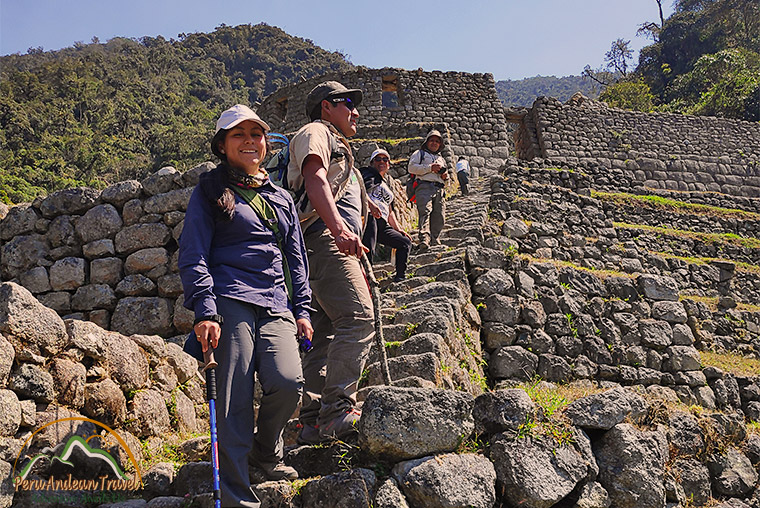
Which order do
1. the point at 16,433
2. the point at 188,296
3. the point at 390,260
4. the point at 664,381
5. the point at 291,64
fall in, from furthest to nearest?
the point at 291,64 → the point at 390,260 → the point at 664,381 → the point at 16,433 → the point at 188,296

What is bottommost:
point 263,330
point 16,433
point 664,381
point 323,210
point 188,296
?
point 664,381

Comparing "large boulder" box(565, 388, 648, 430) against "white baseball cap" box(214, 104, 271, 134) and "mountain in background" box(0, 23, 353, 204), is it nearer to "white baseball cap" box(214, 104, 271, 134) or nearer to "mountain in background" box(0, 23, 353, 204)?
"white baseball cap" box(214, 104, 271, 134)

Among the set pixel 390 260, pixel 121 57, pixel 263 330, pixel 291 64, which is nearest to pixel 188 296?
pixel 263 330

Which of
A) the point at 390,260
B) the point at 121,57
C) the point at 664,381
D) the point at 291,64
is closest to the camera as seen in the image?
the point at 664,381

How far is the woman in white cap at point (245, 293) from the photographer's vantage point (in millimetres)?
2229

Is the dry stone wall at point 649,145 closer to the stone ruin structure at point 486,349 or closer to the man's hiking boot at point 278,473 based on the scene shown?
the stone ruin structure at point 486,349

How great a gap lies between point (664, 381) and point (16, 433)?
229 inches

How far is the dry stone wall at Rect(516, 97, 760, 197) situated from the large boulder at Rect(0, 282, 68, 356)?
16.6 meters

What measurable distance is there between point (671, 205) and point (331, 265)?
13.1m

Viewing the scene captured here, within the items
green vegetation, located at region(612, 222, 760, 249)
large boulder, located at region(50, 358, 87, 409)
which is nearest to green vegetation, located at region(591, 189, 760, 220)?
green vegetation, located at region(612, 222, 760, 249)

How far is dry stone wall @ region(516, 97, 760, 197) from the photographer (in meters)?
18.1

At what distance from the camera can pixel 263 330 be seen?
7.89ft

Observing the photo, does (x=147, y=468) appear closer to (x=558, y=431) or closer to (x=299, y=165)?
(x=299, y=165)

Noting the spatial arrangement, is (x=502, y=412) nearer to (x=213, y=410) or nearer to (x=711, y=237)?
(x=213, y=410)
